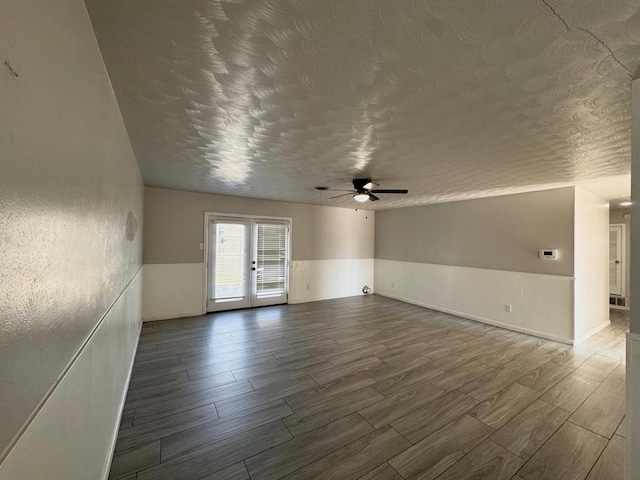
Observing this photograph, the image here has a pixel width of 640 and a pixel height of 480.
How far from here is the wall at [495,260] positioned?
409 cm

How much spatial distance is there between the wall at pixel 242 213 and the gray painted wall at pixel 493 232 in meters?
1.23

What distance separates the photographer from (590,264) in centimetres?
432

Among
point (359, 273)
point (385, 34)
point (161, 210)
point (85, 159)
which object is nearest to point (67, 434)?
point (85, 159)

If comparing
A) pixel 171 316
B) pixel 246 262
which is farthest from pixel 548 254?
pixel 171 316

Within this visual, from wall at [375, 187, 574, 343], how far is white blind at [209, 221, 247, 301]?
3.93m

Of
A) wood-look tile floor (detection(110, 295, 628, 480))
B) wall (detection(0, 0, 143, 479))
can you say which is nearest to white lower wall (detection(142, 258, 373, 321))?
wood-look tile floor (detection(110, 295, 628, 480))

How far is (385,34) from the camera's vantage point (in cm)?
117

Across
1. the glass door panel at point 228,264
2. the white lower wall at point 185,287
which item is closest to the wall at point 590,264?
the white lower wall at point 185,287

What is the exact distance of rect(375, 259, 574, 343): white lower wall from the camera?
4.09 meters

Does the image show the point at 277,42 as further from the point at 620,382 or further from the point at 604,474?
the point at 620,382

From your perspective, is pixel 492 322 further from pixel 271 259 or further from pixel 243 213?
pixel 243 213

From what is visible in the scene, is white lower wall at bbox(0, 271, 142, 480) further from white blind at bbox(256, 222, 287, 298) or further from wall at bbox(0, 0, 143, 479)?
white blind at bbox(256, 222, 287, 298)

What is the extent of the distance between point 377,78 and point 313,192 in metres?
3.51

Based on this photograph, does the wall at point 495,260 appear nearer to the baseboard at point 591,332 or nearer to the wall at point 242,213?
the baseboard at point 591,332
